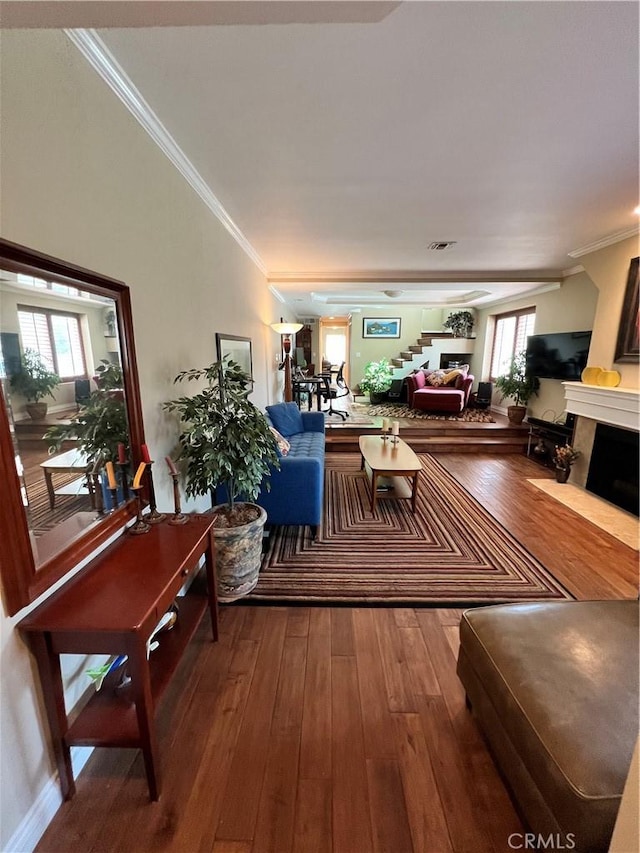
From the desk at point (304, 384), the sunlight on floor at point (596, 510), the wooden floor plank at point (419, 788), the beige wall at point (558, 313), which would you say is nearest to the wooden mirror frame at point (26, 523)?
the wooden floor plank at point (419, 788)

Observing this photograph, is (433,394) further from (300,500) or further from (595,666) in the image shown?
(595,666)

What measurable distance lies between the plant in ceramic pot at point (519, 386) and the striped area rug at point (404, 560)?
2.94m

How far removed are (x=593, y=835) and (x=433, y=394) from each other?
21.0ft

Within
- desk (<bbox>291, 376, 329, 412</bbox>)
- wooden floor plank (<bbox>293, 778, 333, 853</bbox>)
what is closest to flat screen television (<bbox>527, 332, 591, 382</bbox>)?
desk (<bbox>291, 376, 329, 412</bbox>)

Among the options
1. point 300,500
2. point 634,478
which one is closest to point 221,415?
point 300,500

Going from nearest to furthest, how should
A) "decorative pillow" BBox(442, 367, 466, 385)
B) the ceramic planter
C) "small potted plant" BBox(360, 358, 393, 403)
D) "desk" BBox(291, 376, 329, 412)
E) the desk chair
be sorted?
1. the ceramic planter
2. "desk" BBox(291, 376, 329, 412)
3. "decorative pillow" BBox(442, 367, 466, 385)
4. the desk chair
5. "small potted plant" BBox(360, 358, 393, 403)

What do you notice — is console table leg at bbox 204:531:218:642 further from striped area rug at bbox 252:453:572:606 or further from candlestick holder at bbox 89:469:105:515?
candlestick holder at bbox 89:469:105:515

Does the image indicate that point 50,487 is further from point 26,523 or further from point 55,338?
point 55,338

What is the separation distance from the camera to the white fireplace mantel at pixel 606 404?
3154 mm

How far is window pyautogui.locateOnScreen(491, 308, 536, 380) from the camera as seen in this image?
6211 mm

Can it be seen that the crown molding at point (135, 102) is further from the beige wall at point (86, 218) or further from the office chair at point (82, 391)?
the office chair at point (82, 391)

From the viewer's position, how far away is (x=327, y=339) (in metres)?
12.3

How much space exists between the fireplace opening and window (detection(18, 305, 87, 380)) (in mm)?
4289

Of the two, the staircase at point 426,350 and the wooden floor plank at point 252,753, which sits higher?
the staircase at point 426,350
